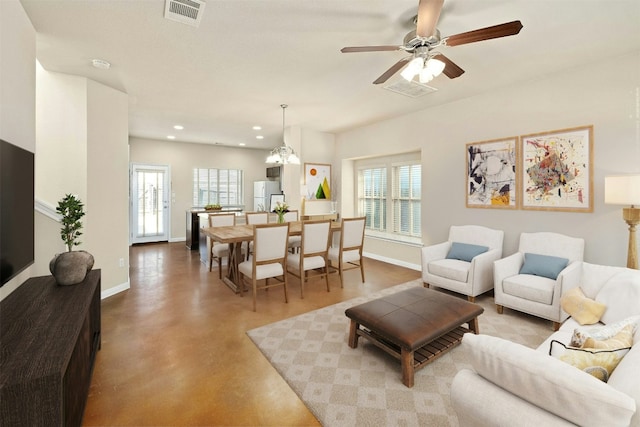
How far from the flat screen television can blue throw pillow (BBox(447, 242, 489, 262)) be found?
167 inches

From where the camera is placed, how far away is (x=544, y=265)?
3096 millimetres

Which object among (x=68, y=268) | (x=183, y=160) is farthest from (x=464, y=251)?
(x=183, y=160)

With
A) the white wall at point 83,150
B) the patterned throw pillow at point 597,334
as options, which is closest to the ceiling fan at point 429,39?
the patterned throw pillow at point 597,334

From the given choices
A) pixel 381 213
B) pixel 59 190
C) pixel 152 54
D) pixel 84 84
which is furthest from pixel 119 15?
pixel 381 213

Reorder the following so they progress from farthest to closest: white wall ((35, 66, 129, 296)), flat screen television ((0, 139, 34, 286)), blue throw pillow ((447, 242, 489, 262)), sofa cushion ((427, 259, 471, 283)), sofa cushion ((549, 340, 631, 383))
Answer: blue throw pillow ((447, 242, 489, 262)) < sofa cushion ((427, 259, 471, 283)) < white wall ((35, 66, 129, 296)) < flat screen television ((0, 139, 34, 286)) < sofa cushion ((549, 340, 631, 383))

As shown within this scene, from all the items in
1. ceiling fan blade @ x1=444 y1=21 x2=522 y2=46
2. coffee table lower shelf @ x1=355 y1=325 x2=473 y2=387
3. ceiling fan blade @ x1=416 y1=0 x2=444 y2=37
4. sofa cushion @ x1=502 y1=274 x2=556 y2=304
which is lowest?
coffee table lower shelf @ x1=355 y1=325 x2=473 y2=387

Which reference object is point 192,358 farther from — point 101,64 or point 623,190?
point 623,190

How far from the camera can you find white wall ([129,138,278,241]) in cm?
730

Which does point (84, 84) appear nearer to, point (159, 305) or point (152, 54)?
point (152, 54)

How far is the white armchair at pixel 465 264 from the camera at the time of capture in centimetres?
342

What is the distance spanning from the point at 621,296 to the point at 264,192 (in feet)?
23.5

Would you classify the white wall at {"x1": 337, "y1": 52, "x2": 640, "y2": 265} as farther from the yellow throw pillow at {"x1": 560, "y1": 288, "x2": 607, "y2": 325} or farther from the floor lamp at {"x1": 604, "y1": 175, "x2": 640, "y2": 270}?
the yellow throw pillow at {"x1": 560, "y1": 288, "x2": 607, "y2": 325}

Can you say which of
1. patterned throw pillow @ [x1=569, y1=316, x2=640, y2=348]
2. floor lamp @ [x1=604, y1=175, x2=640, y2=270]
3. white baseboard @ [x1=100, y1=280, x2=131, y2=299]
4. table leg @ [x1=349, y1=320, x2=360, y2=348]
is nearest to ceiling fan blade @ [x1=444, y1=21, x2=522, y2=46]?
patterned throw pillow @ [x1=569, y1=316, x2=640, y2=348]

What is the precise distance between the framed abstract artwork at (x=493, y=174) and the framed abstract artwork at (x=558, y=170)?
117 millimetres
